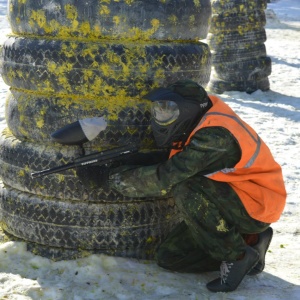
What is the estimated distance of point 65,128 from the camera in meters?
2.73

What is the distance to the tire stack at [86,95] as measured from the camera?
2.78 meters

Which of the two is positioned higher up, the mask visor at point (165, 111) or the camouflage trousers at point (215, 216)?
the mask visor at point (165, 111)

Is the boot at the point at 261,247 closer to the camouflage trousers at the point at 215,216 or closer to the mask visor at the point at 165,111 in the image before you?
the camouflage trousers at the point at 215,216

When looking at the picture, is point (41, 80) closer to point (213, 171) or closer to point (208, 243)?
point (213, 171)

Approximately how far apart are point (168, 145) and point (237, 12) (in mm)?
6337

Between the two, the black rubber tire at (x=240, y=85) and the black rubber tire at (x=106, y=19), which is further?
the black rubber tire at (x=240, y=85)

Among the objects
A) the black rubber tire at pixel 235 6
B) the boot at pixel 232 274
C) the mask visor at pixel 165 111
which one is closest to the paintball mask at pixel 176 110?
the mask visor at pixel 165 111

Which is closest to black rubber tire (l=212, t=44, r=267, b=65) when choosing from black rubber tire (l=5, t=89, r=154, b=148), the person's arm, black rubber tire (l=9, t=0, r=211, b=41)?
black rubber tire (l=9, t=0, r=211, b=41)

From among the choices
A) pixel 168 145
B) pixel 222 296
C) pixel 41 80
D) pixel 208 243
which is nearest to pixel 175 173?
pixel 168 145

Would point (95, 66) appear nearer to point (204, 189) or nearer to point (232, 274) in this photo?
point (204, 189)

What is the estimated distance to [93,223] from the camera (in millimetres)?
2939

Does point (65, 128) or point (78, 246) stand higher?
point (65, 128)

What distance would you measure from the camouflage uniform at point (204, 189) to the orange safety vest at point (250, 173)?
0.03 metres

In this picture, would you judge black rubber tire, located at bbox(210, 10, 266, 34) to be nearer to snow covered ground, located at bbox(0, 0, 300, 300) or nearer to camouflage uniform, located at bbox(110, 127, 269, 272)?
snow covered ground, located at bbox(0, 0, 300, 300)
